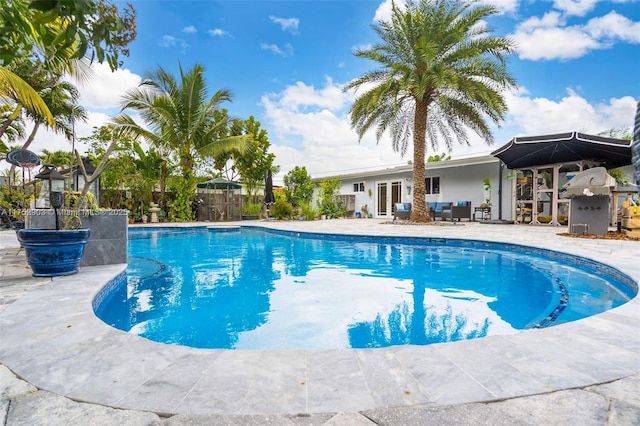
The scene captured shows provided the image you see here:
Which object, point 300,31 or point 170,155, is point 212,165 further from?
point 300,31

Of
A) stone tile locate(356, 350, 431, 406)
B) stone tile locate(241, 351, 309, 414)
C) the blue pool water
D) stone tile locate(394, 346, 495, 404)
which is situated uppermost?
stone tile locate(394, 346, 495, 404)

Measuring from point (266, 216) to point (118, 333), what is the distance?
16370mm

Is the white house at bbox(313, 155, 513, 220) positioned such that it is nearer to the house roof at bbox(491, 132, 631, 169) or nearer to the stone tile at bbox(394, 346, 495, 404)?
the house roof at bbox(491, 132, 631, 169)

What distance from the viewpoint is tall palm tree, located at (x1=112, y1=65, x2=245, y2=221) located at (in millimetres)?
14969

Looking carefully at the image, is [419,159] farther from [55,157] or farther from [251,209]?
[55,157]

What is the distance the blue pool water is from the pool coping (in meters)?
0.98

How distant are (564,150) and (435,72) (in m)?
5.29

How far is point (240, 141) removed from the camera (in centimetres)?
1619

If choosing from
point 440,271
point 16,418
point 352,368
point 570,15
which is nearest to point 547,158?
point 570,15

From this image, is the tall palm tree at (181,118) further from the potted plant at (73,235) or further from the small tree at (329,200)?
the potted plant at (73,235)

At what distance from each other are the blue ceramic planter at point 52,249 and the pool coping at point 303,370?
1.64 meters

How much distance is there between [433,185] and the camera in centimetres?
1866

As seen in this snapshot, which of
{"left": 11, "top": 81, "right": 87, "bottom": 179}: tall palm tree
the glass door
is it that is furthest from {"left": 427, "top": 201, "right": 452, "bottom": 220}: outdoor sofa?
{"left": 11, "top": 81, "right": 87, "bottom": 179}: tall palm tree

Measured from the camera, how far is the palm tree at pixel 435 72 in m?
11.7
